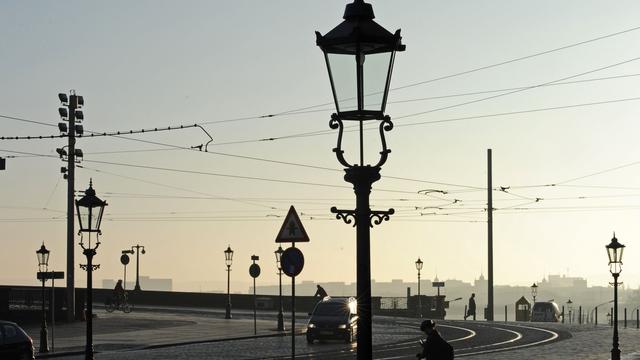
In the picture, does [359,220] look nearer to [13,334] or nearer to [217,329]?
[13,334]

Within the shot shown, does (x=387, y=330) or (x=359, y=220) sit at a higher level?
(x=359, y=220)

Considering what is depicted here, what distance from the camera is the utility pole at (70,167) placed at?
49.6 m

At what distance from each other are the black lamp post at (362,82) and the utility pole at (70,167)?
40.4 meters

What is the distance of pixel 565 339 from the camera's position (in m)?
45.1

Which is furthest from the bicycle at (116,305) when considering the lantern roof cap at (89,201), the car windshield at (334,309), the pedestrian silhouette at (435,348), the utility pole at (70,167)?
the pedestrian silhouette at (435,348)

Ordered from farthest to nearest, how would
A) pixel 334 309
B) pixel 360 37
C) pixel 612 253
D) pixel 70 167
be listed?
pixel 70 167 → pixel 334 309 → pixel 612 253 → pixel 360 37

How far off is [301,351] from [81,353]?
6815 mm

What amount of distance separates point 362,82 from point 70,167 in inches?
1617

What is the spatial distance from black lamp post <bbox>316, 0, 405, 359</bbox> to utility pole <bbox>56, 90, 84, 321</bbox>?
40.4 metres

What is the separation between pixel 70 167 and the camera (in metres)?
49.9

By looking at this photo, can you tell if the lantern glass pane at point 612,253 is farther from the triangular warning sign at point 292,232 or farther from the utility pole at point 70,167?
the utility pole at point 70,167

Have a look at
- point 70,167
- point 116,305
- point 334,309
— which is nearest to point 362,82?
point 334,309

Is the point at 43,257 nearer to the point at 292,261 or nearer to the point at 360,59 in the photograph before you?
the point at 292,261

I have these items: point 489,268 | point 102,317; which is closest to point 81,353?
point 102,317
